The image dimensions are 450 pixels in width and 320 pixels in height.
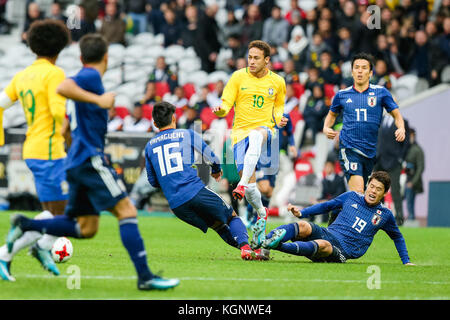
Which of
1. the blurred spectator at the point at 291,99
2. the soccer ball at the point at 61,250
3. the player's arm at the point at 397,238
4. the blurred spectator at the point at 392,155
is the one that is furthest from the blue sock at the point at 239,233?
the blurred spectator at the point at 291,99

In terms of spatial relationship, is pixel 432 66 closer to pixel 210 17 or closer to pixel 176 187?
pixel 210 17

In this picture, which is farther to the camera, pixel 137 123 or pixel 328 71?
pixel 137 123

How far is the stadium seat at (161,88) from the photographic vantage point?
2203 cm

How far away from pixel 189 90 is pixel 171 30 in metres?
2.56

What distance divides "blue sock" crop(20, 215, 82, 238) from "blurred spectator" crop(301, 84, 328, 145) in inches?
502

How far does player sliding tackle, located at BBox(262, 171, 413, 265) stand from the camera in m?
8.84

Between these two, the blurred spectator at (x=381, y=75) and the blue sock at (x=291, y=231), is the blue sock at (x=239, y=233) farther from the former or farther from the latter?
the blurred spectator at (x=381, y=75)

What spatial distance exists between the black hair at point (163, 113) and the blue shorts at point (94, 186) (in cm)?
243

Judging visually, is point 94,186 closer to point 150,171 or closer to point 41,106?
point 41,106

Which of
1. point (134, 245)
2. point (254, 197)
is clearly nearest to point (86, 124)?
point (134, 245)

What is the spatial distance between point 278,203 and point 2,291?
1295 cm

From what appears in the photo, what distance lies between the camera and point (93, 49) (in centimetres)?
657

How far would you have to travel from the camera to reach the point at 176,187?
8.94 meters
